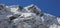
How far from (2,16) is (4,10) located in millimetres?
1670

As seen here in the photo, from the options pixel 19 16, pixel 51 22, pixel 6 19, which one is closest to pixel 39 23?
pixel 19 16

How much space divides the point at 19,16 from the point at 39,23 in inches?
91.3

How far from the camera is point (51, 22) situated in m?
29.3

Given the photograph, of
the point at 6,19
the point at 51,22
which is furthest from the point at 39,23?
the point at 51,22

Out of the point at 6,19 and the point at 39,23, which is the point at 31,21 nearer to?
the point at 39,23

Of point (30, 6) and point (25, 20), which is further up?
point (30, 6)

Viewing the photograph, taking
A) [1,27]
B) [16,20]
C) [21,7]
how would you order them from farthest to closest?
1. [21,7]
2. [16,20]
3. [1,27]

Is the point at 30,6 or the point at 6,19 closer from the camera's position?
the point at 6,19

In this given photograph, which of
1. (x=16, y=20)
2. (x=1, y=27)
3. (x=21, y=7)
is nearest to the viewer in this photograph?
(x=1, y=27)

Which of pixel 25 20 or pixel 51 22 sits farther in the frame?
pixel 51 22

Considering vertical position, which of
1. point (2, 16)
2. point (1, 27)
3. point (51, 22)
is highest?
point (51, 22)

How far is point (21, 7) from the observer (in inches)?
1108

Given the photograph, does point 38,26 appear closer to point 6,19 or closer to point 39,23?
point 39,23

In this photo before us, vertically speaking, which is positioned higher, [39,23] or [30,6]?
[30,6]
